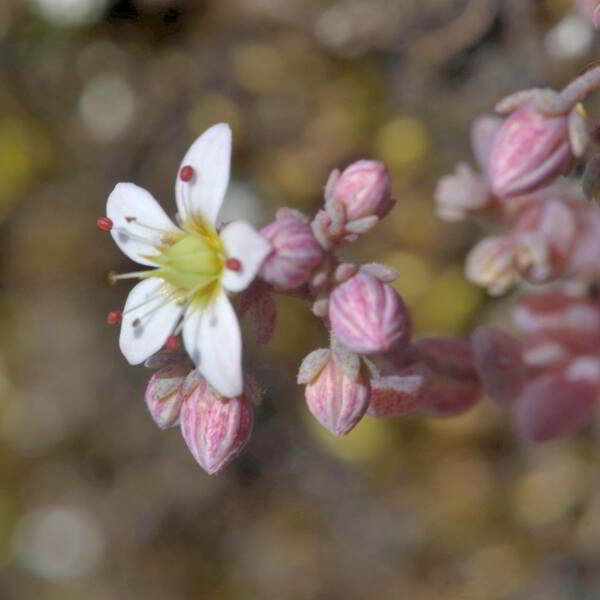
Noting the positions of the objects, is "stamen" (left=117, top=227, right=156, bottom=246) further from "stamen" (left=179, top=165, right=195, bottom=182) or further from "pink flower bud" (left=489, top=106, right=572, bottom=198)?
"pink flower bud" (left=489, top=106, right=572, bottom=198)

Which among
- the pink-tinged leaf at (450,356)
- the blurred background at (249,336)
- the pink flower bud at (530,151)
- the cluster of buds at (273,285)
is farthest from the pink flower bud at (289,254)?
the blurred background at (249,336)

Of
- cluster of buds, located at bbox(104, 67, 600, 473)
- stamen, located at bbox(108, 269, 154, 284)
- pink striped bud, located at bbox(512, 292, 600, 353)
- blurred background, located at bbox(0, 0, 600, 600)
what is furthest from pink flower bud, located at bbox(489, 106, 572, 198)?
blurred background, located at bbox(0, 0, 600, 600)

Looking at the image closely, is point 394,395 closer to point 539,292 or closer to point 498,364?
point 498,364

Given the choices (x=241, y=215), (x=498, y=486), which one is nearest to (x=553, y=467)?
(x=498, y=486)

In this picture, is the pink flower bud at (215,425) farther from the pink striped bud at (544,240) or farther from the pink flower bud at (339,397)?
the pink striped bud at (544,240)

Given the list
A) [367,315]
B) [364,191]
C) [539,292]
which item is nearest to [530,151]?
[364,191]
